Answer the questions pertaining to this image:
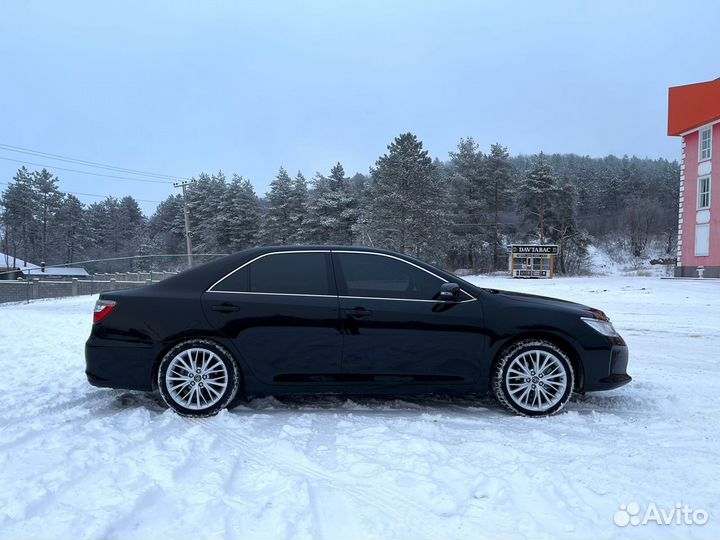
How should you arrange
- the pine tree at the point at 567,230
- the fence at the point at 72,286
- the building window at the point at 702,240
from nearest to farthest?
1. the fence at the point at 72,286
2. the building window at the point at 702,240
3. the pine tree at the point at 567,230

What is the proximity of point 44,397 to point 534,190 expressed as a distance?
42.7 metres

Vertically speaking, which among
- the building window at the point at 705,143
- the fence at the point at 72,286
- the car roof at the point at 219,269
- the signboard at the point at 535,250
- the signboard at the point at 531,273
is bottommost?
the fence at the point at 72,286

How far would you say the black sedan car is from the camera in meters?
4.11

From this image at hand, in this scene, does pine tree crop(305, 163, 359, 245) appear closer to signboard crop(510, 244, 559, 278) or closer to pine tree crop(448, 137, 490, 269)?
pine tree crop(448, 137, 490, 269)

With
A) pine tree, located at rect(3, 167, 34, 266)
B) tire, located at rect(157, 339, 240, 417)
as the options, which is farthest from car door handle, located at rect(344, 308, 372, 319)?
pine tree, located at rect(3, 167, 34, 266)

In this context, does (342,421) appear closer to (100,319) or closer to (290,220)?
(100,319)

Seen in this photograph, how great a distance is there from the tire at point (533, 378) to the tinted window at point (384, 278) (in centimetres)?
88

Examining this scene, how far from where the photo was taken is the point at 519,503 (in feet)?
8.62

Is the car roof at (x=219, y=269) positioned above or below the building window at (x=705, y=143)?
below

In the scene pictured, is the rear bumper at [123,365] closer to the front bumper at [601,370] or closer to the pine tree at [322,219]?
the front bumper at [601,370]

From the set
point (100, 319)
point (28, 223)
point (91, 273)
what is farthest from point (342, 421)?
point (28, 223)

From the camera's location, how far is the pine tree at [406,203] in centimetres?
3541

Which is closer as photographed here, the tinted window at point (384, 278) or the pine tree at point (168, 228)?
the tinted window at point (384, 278)

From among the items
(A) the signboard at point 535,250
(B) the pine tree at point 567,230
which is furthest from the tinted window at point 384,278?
(B) the pine tree at point 567,230
